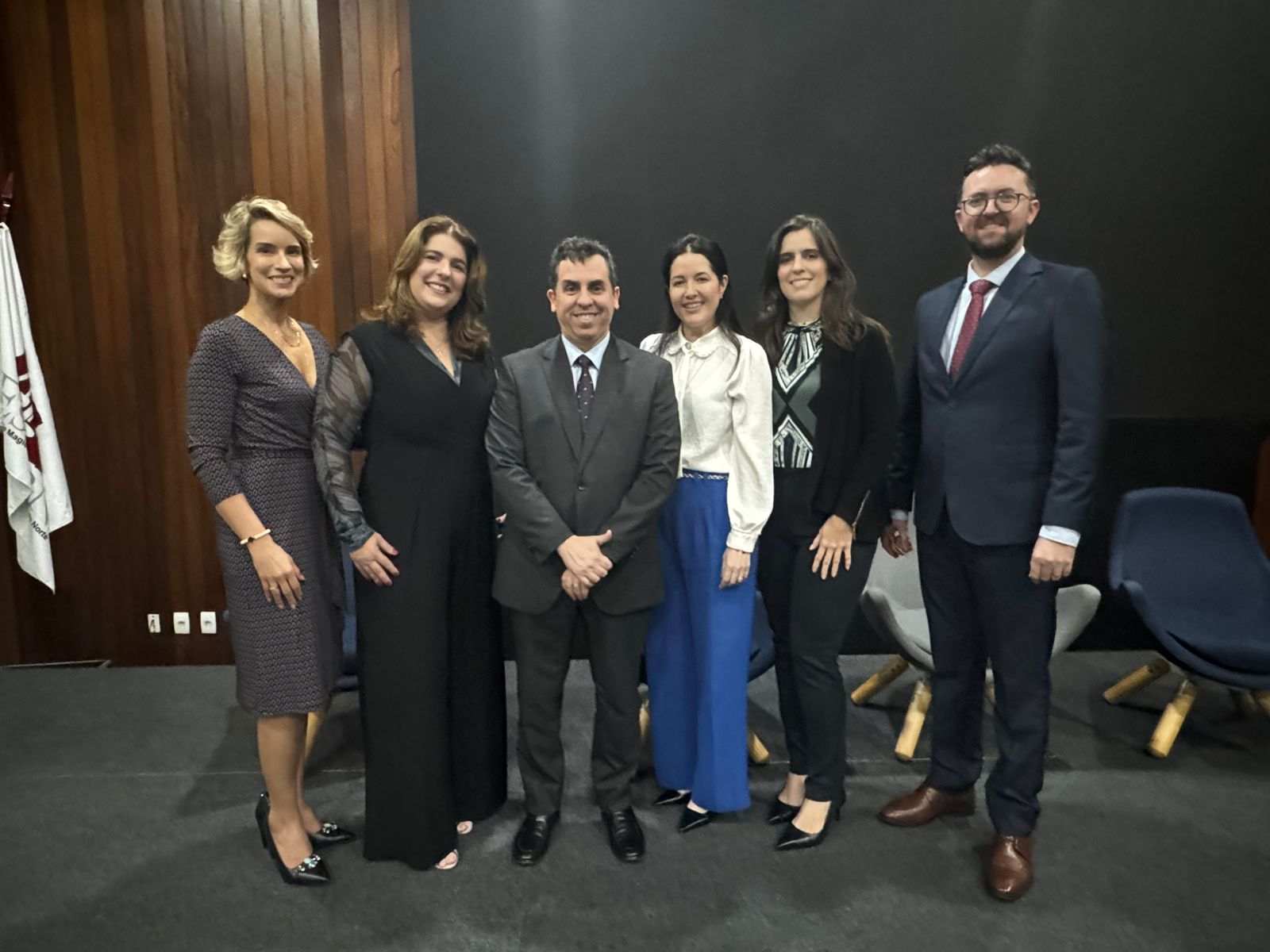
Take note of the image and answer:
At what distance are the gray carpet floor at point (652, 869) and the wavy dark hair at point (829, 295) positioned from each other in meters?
1.54

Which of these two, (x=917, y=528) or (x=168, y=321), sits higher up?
(x=168, y=321)

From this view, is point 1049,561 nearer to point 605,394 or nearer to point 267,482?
point 605,394

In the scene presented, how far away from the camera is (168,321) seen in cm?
383

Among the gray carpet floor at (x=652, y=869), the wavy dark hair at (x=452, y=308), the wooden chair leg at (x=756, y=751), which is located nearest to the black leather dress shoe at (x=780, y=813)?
the gray carpet floor at (x=652, y=869)

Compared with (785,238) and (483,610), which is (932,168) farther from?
(483,610)

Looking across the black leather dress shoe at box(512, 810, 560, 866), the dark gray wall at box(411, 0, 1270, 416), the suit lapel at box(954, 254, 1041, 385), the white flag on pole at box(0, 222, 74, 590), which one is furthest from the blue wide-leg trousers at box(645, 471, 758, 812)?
the white flag on pole at box(0, 222, 74, 590)

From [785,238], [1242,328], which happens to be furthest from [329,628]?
[1242,328]

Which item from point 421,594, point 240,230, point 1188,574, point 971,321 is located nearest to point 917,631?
point 1188,574

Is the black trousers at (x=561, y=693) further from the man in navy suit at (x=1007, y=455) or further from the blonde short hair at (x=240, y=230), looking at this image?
the blonde short hair at (x=240, y=230)

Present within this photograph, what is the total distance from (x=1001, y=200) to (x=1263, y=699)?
241 cm

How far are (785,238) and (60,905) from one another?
9.08ft

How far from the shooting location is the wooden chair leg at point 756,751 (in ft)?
9.61

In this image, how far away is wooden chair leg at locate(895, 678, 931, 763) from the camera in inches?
117

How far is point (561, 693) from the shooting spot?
2.31m
